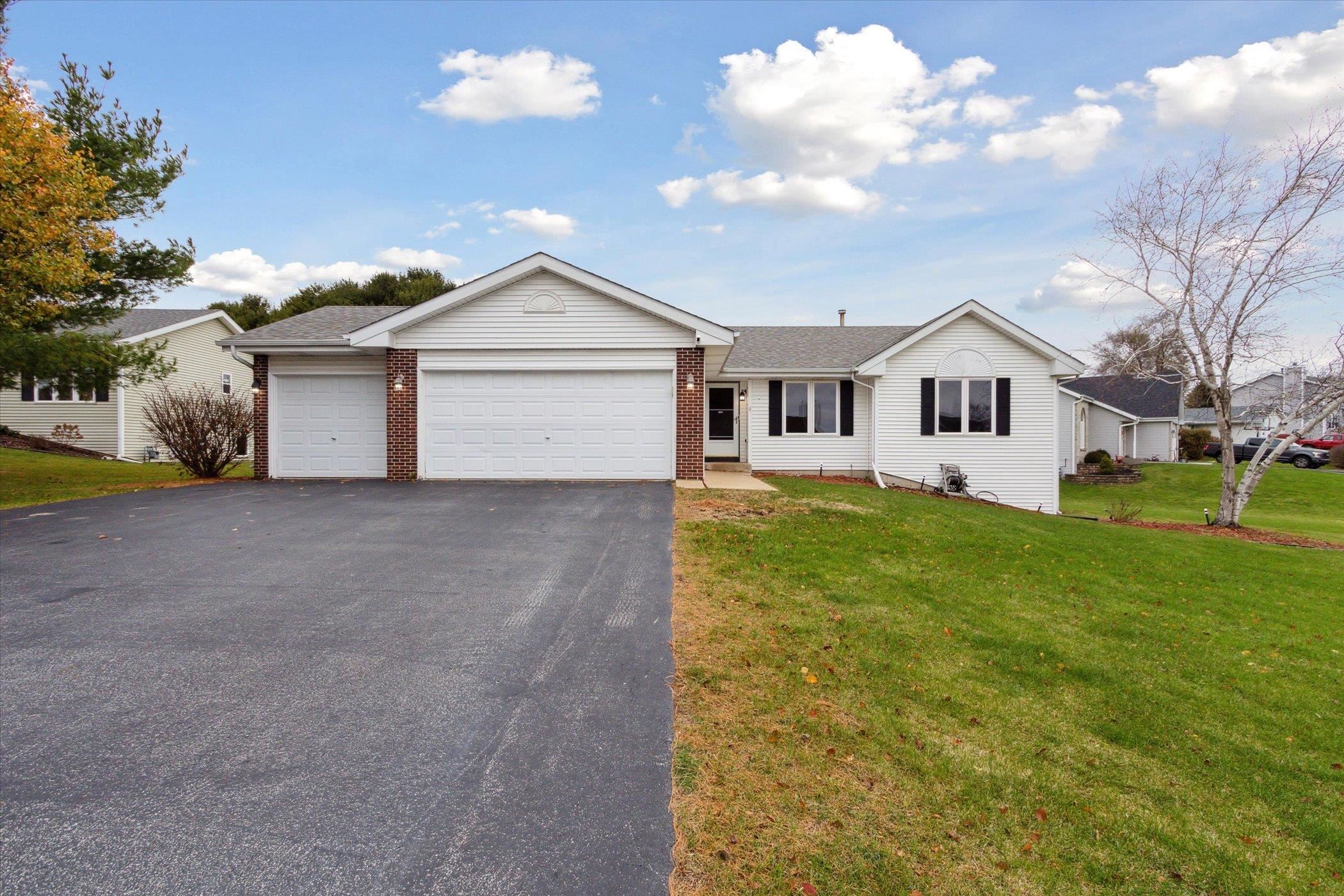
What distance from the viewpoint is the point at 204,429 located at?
14.7 metres

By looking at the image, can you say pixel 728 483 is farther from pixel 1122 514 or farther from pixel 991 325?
pixel 1122 514

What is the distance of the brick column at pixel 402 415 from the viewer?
13961 mm

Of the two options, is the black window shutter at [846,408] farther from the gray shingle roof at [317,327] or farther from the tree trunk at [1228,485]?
the gray shingle roof at [317,327]

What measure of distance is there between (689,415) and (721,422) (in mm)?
6036

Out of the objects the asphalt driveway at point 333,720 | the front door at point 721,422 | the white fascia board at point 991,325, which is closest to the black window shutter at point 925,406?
the white fascia board at point 991,325

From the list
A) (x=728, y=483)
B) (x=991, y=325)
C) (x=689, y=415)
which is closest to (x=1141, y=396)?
(x=991, y=325)

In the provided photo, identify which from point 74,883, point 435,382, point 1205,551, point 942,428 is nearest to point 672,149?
point 435,382

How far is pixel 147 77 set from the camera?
13977 millimetres

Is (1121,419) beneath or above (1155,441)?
above

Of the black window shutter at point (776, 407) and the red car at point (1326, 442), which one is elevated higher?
the black window shutter at point (776, 407)

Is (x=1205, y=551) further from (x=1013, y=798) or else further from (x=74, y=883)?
(x=74, y=883)

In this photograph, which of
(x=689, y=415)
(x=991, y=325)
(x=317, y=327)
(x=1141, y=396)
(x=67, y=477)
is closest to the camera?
(x=689, y=415)

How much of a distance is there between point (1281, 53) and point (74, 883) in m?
21.6

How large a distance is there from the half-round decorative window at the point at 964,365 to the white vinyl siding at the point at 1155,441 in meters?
25.4
